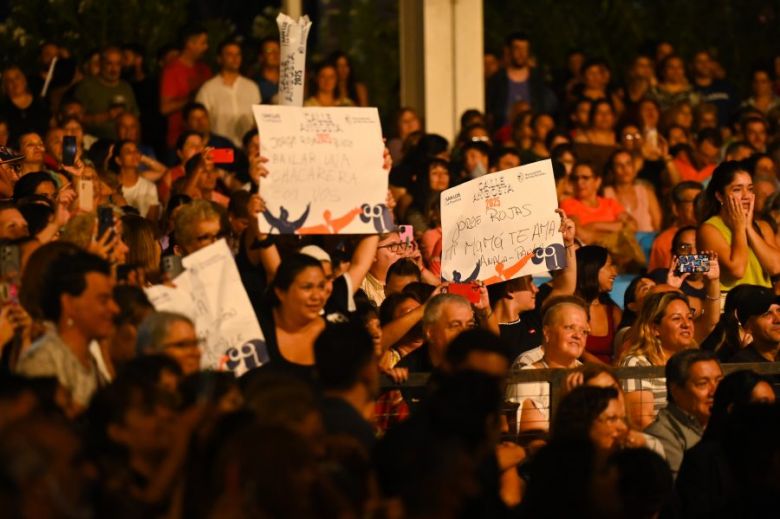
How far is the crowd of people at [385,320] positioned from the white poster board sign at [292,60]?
79cm

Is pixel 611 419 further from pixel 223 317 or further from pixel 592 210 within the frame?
pixel 592 210

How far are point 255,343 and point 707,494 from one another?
211 cm

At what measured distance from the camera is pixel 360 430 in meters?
6.96

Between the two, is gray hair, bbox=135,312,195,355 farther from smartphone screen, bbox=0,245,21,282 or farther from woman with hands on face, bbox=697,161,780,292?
woman with hands on face, bbox=697,161,780,292

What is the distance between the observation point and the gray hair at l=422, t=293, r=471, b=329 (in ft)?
30.5

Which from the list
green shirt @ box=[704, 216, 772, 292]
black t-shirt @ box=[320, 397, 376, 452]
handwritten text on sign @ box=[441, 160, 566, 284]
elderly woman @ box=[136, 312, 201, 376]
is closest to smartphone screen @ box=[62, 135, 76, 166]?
handwritten text on sign @ box=[441, 160, 566, 284]

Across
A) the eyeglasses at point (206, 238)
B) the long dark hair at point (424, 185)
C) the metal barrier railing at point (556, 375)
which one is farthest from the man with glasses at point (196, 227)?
the long dark hair at point (424, 185)

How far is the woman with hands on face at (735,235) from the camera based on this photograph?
11.3 metres

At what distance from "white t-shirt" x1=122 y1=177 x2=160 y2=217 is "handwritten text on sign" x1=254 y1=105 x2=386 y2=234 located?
9.43 feet

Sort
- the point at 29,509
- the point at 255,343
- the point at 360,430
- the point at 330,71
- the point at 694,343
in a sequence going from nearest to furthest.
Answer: the point at 29,509
the point at 360,430
the point at 255,343
the point at 694,343
the point at 330,71

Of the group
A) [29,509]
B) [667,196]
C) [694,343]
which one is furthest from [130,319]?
[667,196]

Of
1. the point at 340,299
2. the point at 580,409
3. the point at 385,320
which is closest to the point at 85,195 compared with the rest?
the point at 340,299

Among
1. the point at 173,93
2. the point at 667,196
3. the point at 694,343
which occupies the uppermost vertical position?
the point at 173,93

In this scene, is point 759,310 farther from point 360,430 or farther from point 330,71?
point 330,71
